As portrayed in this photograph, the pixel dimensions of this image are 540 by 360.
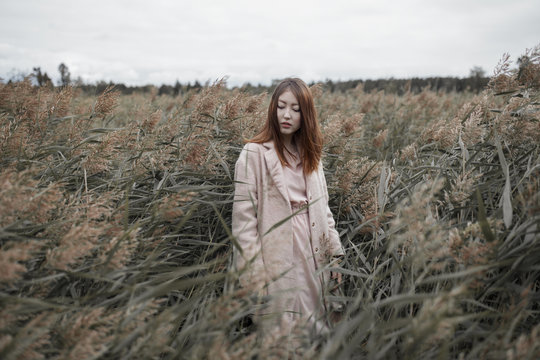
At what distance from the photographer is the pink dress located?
1.88 meters

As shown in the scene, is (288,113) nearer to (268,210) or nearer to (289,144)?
(289,144)

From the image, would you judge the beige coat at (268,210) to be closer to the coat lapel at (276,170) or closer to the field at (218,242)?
the coat lapel at (276,170)

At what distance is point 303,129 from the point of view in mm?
2262

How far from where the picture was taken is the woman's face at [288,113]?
7.16 ft

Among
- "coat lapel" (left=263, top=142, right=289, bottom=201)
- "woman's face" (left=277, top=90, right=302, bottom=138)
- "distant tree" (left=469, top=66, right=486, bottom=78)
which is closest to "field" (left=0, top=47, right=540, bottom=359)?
"coat lapel" (left=263, top=142, right=289, bottom=201)

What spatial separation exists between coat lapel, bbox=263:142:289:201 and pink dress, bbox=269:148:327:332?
0.38ft

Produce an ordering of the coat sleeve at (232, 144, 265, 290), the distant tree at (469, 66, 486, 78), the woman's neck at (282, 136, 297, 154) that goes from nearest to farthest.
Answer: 1. the coat sleeve at (232, 144, 265, 290)
2. the woman's neck at (282, 136, 297, 154)
3. the distant tree at (469, 66, 486, 78)

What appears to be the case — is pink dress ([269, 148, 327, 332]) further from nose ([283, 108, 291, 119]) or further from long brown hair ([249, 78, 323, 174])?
nose ([283, 108, 291, 119])

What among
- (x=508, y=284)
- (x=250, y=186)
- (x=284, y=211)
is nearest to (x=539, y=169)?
(x=508, y=284)

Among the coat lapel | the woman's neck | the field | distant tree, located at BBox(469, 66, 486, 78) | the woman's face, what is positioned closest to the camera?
the field

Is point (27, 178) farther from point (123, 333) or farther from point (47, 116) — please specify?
point (47, 116)

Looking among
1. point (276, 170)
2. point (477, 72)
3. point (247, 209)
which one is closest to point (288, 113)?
point (276, 170)

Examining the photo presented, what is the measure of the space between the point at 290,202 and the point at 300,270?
0.42m

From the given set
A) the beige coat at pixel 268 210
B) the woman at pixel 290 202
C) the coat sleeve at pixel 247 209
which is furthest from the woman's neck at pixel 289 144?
the coat sleeve at pixel 247 209
